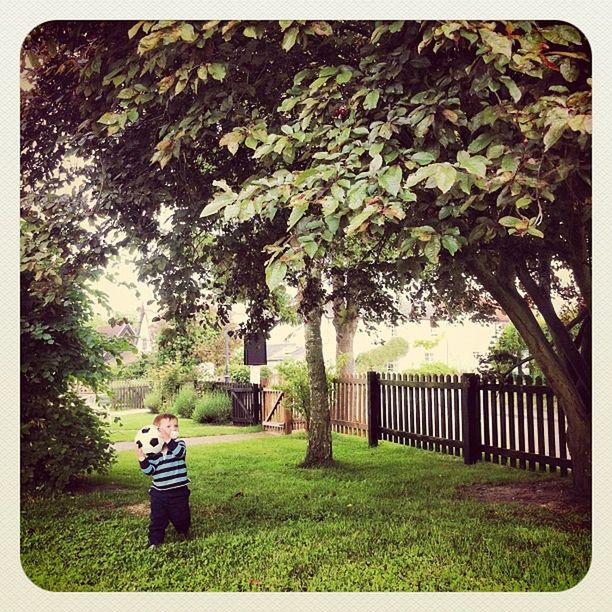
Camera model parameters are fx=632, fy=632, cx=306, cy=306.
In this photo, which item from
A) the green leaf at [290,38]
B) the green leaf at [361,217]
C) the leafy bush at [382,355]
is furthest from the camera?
the leafy bush at [382,355]

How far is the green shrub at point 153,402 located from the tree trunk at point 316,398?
2.04 ft

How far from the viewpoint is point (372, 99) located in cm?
231

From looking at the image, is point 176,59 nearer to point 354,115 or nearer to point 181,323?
point 354,115

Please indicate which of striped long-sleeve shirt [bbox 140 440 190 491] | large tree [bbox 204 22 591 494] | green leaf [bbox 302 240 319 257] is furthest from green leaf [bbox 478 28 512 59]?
striped long-sleeve shirt [bbox 140 440 190 491]

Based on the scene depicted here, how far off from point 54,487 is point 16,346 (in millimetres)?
596

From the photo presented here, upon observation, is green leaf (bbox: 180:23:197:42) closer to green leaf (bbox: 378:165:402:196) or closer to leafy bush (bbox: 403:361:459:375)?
green leaf (bbox: 378:165:402:196)

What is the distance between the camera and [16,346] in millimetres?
2418

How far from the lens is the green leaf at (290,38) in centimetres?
236

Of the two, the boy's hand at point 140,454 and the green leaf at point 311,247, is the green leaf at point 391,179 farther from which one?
the boy's hand at point 140,454

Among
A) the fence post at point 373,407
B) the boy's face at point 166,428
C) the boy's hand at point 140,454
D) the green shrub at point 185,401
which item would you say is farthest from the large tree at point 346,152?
the boy's hand at point 140,454

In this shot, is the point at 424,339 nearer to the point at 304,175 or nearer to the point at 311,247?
the point at 311,247

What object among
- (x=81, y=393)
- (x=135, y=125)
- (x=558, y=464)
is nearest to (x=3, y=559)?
(x=81, y=393)

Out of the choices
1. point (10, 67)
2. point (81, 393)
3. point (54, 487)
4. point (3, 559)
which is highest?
point (10, 67)

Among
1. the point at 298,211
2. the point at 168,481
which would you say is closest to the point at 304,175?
the point at 298,211
